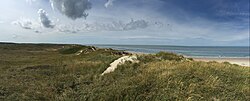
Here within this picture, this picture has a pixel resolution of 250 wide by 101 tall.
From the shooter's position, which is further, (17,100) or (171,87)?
(171,87)

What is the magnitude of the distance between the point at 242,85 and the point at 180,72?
3304 millimetres

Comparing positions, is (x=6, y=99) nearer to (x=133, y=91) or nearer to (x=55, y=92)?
(x=55, y=92)

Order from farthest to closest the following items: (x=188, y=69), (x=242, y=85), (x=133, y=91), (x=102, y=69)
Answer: (x=102, y=69) < (x=188, y=69) < (x=242, y=85) < (x=133, y=91)

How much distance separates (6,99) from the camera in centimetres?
1287

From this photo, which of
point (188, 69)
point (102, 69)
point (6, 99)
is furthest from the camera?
point (102, 69)

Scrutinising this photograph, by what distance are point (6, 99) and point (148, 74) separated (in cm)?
753

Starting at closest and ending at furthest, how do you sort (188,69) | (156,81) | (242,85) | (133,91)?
(133,91), (156,81), (242,85), (188,69)

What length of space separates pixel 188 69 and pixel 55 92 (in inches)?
303

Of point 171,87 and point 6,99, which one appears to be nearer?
point 6,99

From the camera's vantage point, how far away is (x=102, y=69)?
21.1 meters

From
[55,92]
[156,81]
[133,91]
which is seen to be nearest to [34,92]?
[55,92]

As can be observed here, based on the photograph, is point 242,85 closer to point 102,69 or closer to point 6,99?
point 102,69

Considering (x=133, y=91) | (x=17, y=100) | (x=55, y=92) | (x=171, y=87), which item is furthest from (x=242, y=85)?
(x=17, y=100)

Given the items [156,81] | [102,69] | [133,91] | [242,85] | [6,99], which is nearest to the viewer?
[6,99]
